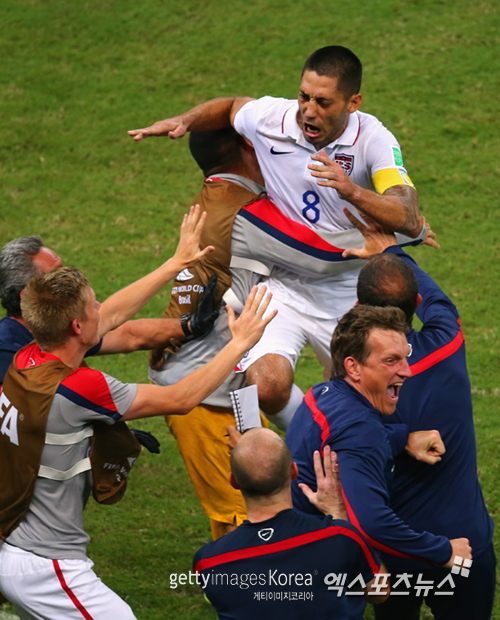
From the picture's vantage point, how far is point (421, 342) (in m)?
3.53

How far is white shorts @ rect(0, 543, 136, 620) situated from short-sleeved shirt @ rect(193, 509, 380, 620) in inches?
29.5

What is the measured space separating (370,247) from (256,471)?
182 centimetres

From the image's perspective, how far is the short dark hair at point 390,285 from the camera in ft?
11.5

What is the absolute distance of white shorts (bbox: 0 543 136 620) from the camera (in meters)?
3.22

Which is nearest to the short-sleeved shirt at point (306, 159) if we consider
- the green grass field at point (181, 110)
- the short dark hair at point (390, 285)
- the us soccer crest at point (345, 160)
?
the us soccer crest at point (345, 160)

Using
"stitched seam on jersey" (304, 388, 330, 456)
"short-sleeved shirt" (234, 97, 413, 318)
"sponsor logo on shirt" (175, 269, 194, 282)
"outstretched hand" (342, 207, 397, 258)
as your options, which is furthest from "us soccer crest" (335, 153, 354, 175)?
"stitched seam on jersey" (304, 388, 330, 456)

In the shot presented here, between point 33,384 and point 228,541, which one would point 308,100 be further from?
point 228,541

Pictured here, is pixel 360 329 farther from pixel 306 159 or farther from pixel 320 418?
pixel 306 159

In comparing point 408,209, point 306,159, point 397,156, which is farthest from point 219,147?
point 408,209

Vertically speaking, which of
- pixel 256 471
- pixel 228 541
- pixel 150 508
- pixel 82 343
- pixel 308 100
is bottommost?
pixel 150 508

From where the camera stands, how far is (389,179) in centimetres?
428

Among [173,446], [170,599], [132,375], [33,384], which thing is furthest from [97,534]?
[33,384]

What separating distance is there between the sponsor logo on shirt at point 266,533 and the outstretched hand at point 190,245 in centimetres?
158

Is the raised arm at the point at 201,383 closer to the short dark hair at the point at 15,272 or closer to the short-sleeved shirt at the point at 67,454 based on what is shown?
the short-sleeved shirt at the point at 67,454
